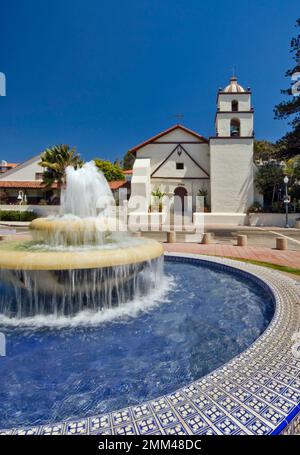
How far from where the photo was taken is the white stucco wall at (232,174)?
30297mm

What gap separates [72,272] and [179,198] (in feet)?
97.0

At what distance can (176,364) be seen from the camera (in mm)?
3359

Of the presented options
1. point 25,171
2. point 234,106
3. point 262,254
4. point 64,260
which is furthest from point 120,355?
point 25,171

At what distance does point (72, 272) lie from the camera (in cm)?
457

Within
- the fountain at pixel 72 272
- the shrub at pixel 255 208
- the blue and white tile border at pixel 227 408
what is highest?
the shrub at pixel 255 208

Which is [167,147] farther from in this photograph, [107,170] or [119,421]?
[119,421]

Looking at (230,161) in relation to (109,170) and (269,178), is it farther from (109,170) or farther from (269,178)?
(109,170)

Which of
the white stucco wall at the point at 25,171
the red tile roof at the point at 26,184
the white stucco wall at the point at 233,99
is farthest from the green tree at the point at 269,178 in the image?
the white stucco wall at the point at 25,171

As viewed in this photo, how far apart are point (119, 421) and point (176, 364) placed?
1.39 metres

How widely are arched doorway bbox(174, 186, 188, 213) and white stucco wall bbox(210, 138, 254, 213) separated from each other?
13.1 feet

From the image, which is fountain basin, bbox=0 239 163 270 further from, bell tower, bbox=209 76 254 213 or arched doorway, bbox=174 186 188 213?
arched doorway, bbox=174 186 188 213

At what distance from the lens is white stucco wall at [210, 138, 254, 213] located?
30.3m

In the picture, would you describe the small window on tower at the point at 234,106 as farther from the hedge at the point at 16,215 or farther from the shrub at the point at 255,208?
the hedge at the point at 16,215

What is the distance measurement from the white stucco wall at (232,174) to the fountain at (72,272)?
26.2 m
